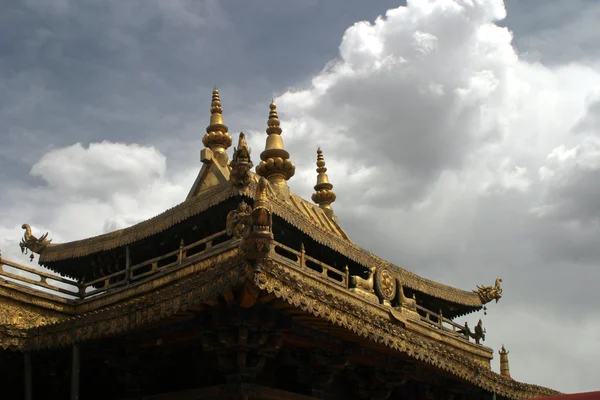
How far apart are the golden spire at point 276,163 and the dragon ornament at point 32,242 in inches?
218

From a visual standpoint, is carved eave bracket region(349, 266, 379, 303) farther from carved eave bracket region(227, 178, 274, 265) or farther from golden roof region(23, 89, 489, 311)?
carved eave bracket region(227, 178, 274, 265)

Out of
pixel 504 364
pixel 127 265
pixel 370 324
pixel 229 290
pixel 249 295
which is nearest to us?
pixel 229 290

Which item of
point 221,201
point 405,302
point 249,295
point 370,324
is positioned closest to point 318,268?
point 405,302

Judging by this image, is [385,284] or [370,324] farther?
[385,284]

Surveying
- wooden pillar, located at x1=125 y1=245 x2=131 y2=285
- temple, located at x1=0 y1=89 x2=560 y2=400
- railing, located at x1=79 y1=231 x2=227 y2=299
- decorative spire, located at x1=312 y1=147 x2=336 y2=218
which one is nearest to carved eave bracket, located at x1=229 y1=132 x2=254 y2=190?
temple, located at x1=0 y1=89 x2=560 y2=400

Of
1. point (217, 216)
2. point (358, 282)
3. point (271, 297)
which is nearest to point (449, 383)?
point (358, 282)

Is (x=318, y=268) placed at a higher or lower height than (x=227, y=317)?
higher

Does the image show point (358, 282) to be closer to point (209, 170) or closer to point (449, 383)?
point (449, 383)

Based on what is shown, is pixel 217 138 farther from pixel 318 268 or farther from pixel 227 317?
pixel 227 317

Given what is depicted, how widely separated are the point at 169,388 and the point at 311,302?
365 cm

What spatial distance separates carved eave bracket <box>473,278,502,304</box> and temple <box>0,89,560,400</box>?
3094 mm

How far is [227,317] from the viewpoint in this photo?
10.6 meters

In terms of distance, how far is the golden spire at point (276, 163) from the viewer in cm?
1919

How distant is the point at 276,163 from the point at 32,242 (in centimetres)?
617
